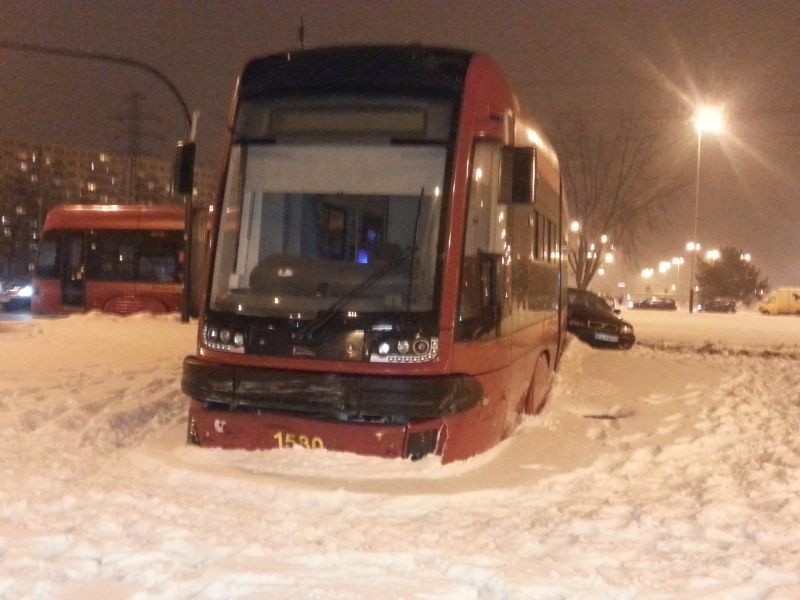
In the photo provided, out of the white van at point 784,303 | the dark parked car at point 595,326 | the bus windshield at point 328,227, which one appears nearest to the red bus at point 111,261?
the dark parked car at point 595,326

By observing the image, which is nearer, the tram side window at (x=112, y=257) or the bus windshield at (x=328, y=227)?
the bus windshield at (x=328, y=227)

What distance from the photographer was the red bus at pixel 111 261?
24.1 metres

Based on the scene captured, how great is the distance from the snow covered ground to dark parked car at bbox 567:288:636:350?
10211 mm

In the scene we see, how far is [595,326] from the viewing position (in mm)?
21172

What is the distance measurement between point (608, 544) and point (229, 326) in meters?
3.35

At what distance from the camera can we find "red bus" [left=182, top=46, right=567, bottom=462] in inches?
274

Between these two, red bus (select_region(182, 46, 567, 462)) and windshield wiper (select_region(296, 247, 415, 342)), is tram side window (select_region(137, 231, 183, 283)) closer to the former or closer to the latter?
red bus (select_region(182, 46, 567, 462))

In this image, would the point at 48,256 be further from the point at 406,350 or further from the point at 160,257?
the point at 406,350

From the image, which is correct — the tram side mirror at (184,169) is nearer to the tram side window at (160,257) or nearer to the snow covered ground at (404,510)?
the snow covered ground at (404,510)

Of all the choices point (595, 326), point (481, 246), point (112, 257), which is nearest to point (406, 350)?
point (481, 246)

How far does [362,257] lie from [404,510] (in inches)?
80.9

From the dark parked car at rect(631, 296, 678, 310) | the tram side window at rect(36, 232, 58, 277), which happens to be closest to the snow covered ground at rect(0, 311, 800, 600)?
the tram side window at rect(36, 232, 58, 277)

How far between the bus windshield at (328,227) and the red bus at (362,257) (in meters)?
0.01

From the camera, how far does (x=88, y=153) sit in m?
96.5
